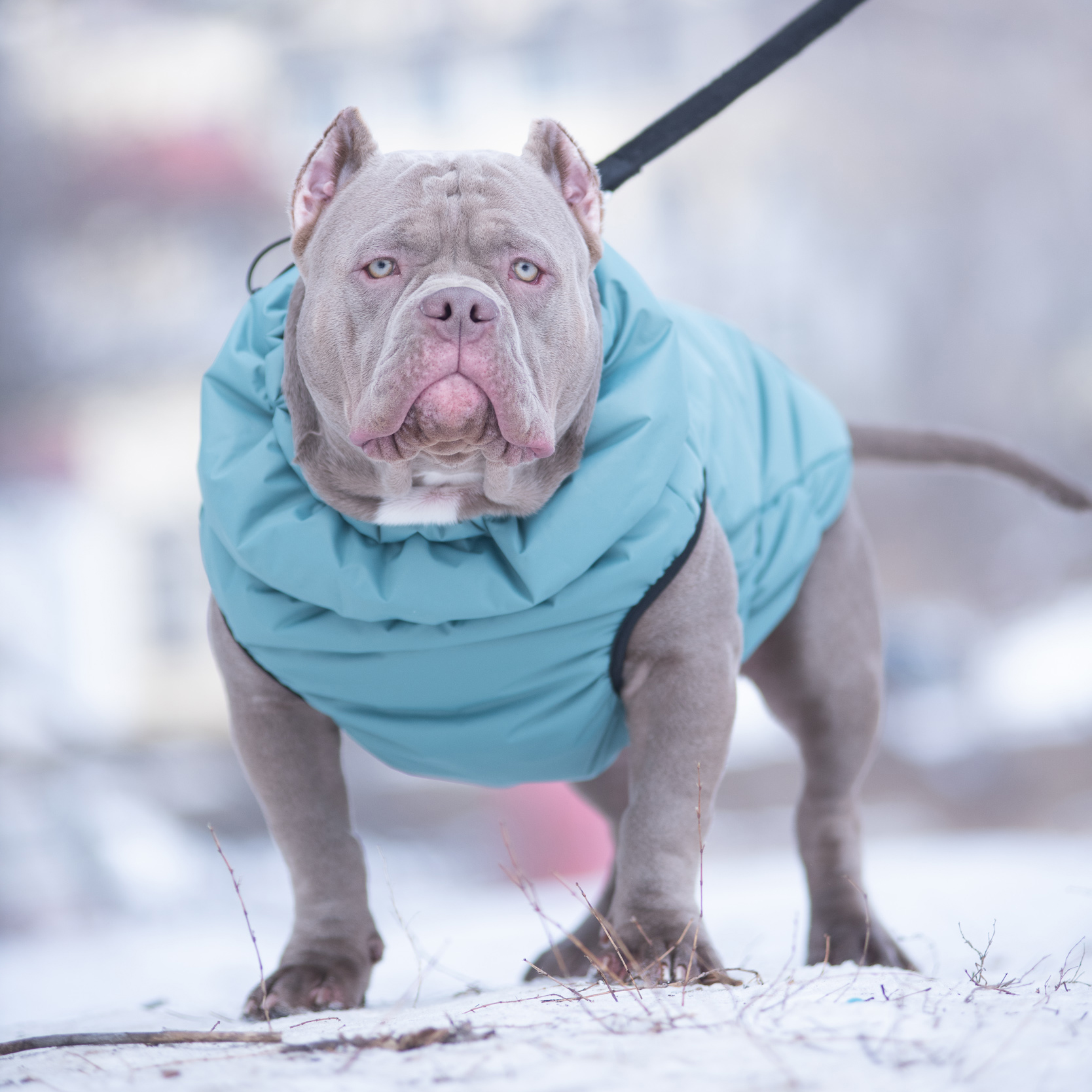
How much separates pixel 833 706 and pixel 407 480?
102 centimetres

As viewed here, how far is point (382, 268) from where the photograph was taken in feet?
5.73

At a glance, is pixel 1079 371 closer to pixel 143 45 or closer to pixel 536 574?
pixel 143 45

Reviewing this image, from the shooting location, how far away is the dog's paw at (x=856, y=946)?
2.28m

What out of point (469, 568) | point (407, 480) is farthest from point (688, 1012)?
point (407, 480)

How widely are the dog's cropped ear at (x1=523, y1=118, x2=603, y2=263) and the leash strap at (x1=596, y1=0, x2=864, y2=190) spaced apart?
247 mm

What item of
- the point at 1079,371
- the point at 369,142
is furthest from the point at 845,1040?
the point at 1079,371

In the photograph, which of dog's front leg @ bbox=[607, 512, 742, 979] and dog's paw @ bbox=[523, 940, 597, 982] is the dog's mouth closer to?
dog's front leg @ bbox=[607, 512, 742, 979]

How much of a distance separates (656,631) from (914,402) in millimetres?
10776

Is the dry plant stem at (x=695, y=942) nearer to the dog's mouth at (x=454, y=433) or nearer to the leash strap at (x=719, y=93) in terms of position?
the dog's mouth at (x=454, y=433)

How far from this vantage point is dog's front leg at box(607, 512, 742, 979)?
1769 mm

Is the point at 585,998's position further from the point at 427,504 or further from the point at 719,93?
the point at 719,93

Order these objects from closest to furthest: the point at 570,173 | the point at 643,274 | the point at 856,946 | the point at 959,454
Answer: the point at 570,173
the point at 856,946
the point at 959,454
the point at 643,274

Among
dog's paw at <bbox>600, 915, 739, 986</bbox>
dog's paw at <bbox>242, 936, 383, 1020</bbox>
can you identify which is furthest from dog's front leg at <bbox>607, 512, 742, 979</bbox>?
dog's paw at <bbox>242, 936, 383, 1020</bbox>

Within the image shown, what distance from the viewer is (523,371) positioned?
166 cm
